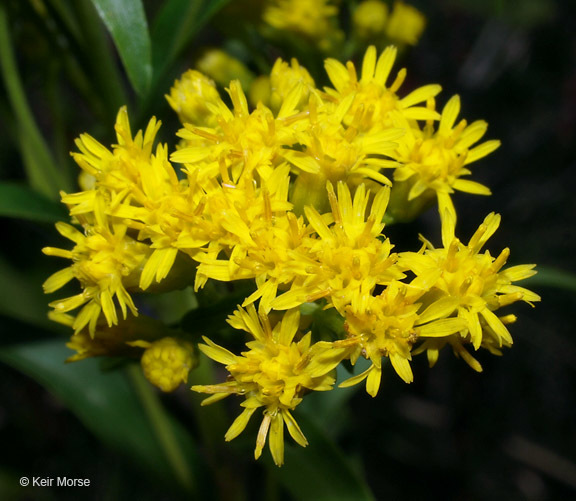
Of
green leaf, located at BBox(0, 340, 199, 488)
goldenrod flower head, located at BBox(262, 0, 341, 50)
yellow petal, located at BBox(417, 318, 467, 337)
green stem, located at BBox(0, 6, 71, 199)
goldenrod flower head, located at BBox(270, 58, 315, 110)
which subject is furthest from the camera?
green leaf, located at BBox(0, 340, 199, 488)

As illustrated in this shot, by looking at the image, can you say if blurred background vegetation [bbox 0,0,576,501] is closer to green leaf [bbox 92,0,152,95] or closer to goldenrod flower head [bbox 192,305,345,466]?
green leaf [bbox 92,0,152,95]

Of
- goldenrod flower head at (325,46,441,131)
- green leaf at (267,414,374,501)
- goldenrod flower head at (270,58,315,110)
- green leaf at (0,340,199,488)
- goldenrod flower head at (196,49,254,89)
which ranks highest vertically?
goldenrod flower head at (325,46,441,131)

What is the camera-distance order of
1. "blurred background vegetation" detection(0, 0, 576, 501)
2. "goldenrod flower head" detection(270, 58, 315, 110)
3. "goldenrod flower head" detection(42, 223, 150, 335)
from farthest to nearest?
"blurred background vegetation" detection(0, 0, 576, 501), "goldenrod flower head" detection(270, 58, 315, 110), "goldenrod flower head" detection(42, 223, 150, 335)

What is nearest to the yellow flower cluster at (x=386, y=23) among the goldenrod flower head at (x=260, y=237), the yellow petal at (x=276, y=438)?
the goldenrod flower head at (x=260, y=237)

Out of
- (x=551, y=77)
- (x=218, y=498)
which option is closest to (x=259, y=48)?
(x=218, y=498)

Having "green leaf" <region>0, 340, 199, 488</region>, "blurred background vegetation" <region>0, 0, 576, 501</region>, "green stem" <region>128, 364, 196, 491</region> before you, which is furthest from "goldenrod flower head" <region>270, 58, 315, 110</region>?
"green leaf" <region>0, 340, 199, 488</region>

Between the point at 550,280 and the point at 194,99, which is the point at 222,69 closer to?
the point at 194,99

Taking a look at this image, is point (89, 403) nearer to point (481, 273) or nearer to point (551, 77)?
point (481, 273)

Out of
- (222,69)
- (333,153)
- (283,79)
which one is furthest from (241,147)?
(222,69)
